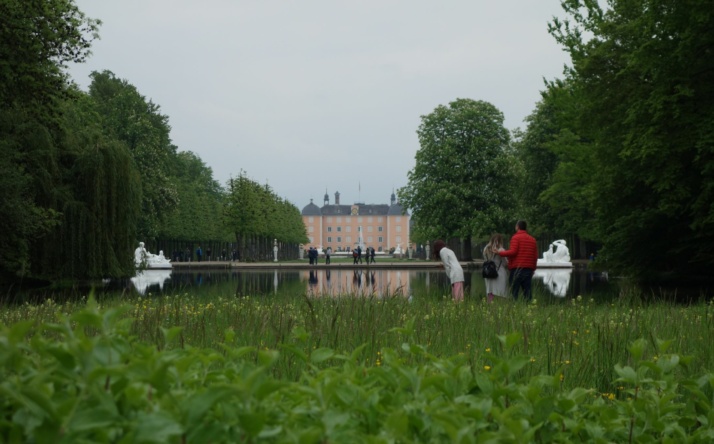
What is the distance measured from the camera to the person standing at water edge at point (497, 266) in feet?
44.9

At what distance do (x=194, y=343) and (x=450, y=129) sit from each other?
4873cm

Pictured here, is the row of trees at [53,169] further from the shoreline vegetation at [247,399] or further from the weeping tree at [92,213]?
the shoreline vegetation at [247,399]

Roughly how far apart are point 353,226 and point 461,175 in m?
136

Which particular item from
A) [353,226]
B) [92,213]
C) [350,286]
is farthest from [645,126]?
[353,226]

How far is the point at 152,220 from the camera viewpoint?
44.9 m

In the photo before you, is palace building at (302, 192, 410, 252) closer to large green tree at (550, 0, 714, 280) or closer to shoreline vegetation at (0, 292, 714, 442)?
large green tree at (550, 0, 714, 280)

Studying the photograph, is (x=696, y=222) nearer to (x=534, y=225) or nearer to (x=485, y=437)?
(x=485, y=437)

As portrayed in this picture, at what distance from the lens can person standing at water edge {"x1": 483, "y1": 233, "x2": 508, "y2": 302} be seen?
13.7m

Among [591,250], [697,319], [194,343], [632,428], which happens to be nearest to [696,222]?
[697,319]

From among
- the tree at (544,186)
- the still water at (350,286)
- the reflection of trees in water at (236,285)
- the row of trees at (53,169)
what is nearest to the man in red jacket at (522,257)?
the still water at (350,286)

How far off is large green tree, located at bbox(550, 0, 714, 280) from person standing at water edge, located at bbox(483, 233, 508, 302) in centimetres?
487

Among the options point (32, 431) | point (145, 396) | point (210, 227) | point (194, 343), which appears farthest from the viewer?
point (210, 227)

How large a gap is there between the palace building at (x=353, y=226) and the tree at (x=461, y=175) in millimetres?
129858

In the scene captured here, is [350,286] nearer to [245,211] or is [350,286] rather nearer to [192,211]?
[245,211]
